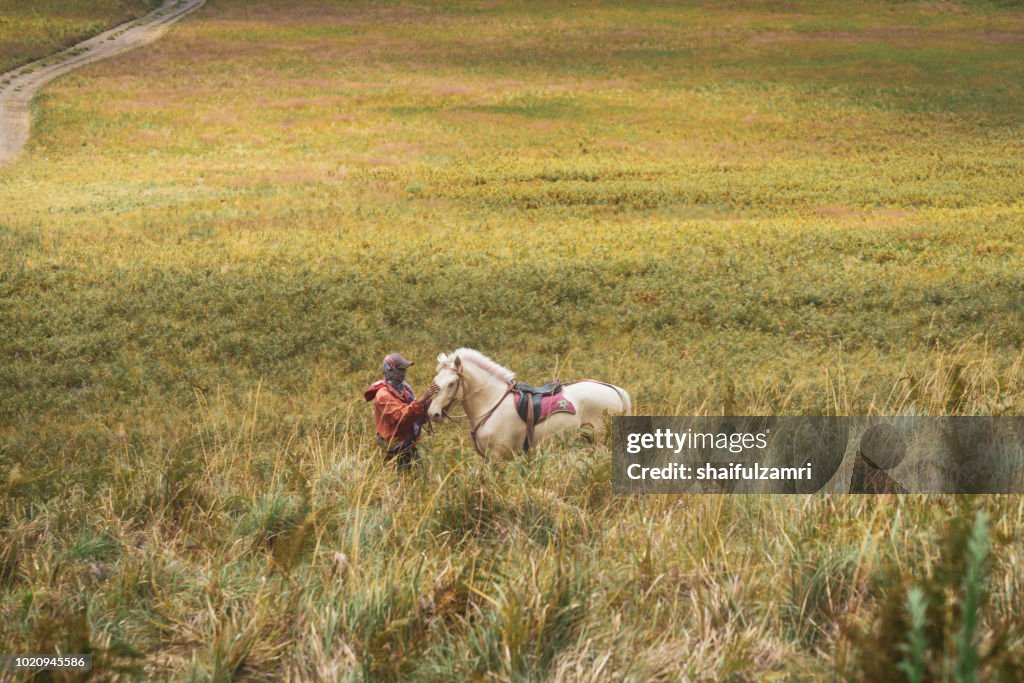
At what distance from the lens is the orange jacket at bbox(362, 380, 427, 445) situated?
9.48m

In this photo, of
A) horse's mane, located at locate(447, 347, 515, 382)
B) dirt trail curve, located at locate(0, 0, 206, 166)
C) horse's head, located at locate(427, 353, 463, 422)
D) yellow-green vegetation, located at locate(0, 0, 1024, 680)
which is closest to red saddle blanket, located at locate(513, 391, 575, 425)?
horse's mane, located at locate(447, 347, 515, 382)

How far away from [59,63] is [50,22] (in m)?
12.1

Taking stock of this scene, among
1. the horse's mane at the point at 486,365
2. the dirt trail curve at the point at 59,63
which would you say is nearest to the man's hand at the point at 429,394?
the horse's mane at the point at 486,365

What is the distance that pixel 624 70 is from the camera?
64750 millimetres

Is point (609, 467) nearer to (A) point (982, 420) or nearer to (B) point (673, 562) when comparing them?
(B) point (673, 562)

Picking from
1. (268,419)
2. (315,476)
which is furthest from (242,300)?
(315,476)

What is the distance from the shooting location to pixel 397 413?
969cm

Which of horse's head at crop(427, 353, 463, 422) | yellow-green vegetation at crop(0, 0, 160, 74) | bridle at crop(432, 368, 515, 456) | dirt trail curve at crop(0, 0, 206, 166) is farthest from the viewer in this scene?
yellow-green vegetation at crop(0, 0, 160, 74)

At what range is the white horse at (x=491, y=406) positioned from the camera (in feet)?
31.2
